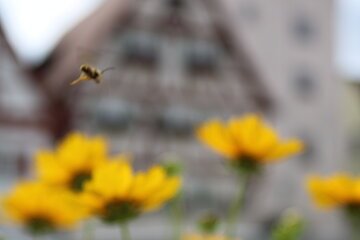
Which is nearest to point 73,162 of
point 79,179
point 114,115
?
point 79,179

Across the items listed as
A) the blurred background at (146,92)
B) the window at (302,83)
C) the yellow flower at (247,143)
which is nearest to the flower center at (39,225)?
the yellow flower at (247,143)

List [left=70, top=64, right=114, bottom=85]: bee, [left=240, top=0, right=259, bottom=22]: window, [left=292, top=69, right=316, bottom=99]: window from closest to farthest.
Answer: [left=70, top=64, right=114, bottom=85]: bee, [left=240, top=0, right=259, bottom=22]: window, [left=292, top=69, right=316, bottom=99]: window

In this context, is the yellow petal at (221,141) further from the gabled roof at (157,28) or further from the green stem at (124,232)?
the gabled roof at (157,28)

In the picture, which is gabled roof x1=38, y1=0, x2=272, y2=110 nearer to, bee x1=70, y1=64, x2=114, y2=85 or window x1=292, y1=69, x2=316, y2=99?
window x1=292, y1=69, x2=316, y2=99

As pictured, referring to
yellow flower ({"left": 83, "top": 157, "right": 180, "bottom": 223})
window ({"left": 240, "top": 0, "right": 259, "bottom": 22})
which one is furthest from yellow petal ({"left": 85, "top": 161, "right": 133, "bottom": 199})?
window ({"left": 240, "top": 0, "right": 259, "bottom": 22})

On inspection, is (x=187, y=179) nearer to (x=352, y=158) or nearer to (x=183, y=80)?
(x=183, y=80)

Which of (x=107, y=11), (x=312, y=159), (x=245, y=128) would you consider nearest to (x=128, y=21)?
(x=107, y=11)
